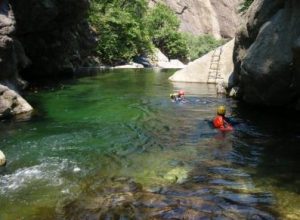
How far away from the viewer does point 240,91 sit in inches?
945

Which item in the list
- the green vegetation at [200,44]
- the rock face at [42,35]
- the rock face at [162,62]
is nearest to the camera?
the rock face at [42,35]

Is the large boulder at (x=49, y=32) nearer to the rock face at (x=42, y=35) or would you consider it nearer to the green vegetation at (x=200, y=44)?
the rock face at (x=42, y=35)

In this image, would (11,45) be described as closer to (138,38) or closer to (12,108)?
(12,108)

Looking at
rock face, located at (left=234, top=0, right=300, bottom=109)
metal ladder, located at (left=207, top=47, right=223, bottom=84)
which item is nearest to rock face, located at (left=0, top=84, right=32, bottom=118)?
rock face, located at (left=234, top=0, right=300, bottom=109)

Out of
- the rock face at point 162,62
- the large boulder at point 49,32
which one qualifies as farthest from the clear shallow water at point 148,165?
the rock face at point 162,62

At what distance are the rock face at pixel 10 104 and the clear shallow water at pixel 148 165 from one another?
0.92 meters

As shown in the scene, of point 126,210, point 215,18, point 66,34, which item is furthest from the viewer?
point 215,18

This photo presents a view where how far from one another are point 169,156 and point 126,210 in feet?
14.6

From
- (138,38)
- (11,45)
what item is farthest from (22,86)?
(138,38)

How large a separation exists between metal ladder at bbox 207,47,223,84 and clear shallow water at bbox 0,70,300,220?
43.4ft

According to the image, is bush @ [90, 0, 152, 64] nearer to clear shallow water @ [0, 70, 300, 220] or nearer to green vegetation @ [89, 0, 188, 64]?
green vegetation @ [89, 0, 188, 64]

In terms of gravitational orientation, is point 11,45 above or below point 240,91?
above

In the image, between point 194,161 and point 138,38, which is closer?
point 194,161

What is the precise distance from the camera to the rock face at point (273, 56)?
16.8 m
